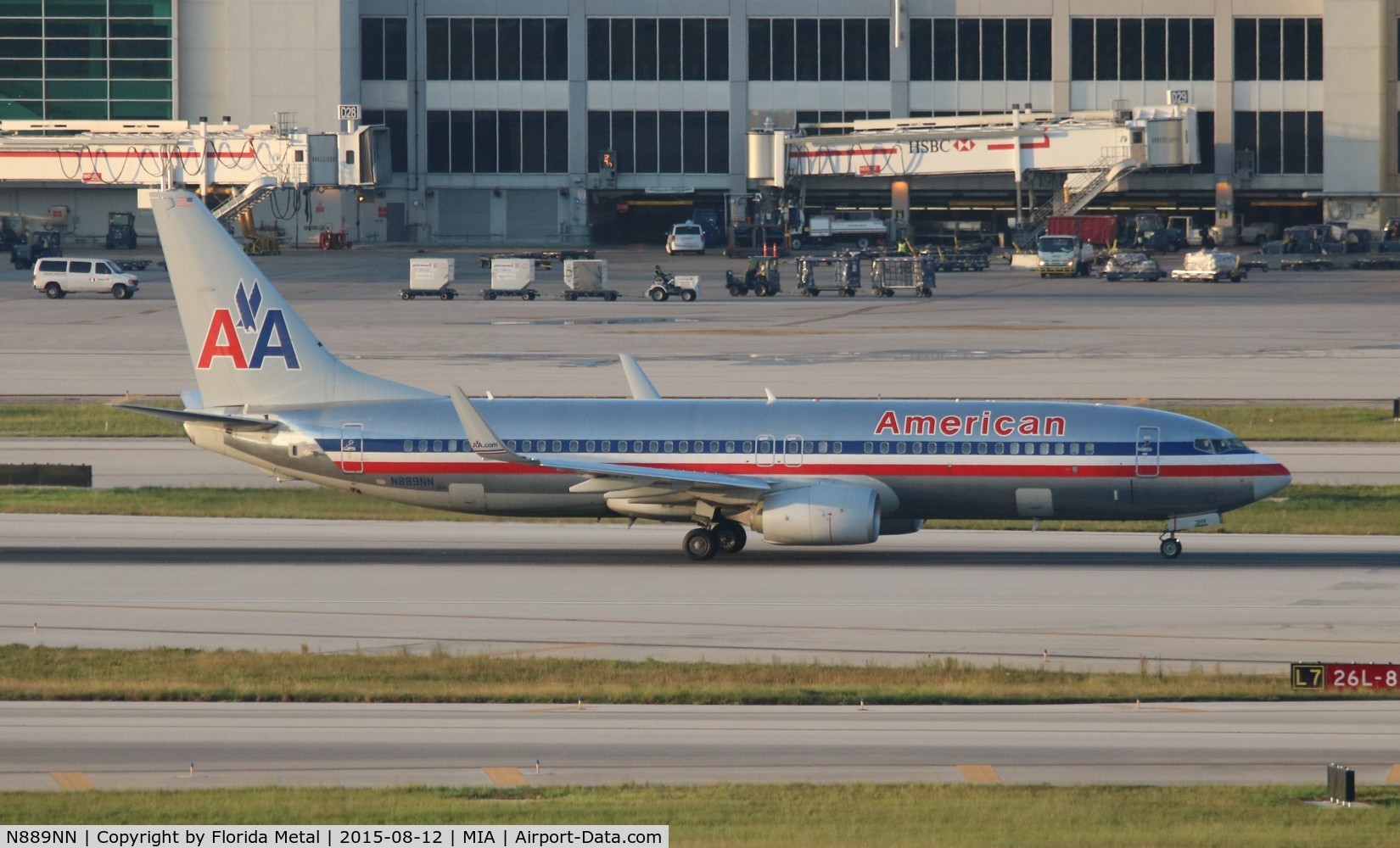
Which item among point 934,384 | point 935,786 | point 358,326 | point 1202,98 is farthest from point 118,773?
point 1202,98

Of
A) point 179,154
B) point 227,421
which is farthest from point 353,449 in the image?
point 179,154

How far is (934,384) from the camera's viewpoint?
216 feet

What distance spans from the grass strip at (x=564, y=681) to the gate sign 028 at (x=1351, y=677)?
1349mm

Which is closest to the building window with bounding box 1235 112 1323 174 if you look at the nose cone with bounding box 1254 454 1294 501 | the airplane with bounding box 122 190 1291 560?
the airplane with bounding box 122 190 1291 560

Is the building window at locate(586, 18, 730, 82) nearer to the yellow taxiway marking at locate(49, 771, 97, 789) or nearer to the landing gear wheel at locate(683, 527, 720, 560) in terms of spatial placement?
the landing gear wheel at locate(683, 527, 720, 560)

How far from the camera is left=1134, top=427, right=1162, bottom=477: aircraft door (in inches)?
1492

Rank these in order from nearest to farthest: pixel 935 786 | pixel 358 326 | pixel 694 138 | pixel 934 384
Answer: pixel 935 786
pixel 934 384
pixel 358 326
pixel 694 138

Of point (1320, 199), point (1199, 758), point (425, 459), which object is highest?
point (1320, 199)

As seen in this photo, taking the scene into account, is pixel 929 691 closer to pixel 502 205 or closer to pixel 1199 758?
pixel 1199 758

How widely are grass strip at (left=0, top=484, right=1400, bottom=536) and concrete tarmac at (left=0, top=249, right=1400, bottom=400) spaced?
56.4 ft

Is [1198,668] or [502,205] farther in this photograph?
[502,205]

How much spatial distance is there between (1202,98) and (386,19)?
62678mm

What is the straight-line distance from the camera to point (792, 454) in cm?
3841

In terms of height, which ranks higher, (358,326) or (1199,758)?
(358,326)
